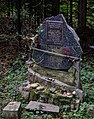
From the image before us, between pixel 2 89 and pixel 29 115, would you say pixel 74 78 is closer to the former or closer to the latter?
pixel 29 115

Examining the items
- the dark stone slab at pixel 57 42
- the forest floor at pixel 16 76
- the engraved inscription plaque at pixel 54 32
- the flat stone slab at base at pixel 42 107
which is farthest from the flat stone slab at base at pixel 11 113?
the engraved inscription plaque at pixel 54 32

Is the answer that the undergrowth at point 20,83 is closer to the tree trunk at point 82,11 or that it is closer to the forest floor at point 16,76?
the forest floor at point 16,76

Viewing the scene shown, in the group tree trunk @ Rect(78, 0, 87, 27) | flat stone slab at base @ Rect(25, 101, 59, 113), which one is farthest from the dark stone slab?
tree trunk @ Rect(78, 0, 87, 27)

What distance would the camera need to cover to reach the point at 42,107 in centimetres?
780

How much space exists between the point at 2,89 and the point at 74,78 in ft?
8.07

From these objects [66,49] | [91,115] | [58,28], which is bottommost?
[91,115]

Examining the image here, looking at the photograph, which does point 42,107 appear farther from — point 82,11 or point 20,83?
point 82,11

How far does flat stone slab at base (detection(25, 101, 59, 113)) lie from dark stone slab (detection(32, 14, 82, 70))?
132cm

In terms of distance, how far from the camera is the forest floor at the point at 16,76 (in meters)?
7.75

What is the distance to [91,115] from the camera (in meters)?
7.60

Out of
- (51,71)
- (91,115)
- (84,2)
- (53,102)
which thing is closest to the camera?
(91,115)

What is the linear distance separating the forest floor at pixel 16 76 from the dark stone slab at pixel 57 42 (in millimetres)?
1256

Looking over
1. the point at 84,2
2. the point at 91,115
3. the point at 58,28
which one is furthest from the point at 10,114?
the point at 84,2

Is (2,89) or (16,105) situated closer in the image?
(16,105)
